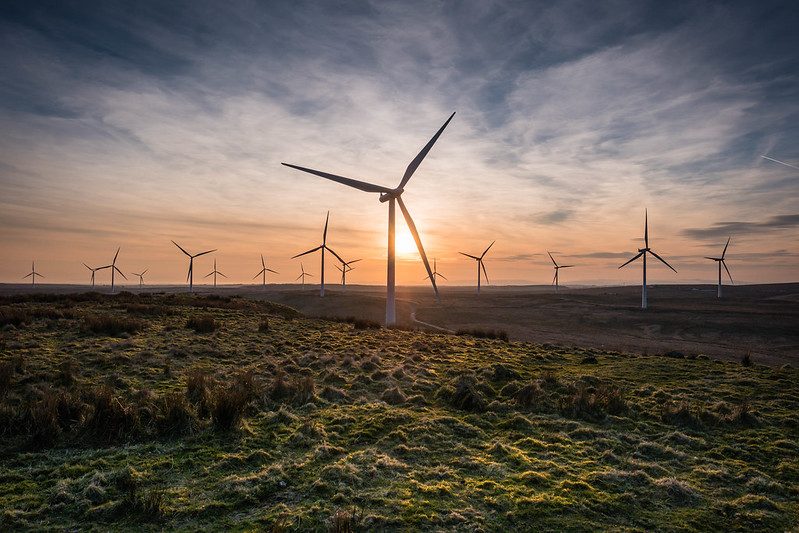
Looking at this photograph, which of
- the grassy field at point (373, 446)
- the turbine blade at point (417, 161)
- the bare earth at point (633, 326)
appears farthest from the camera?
the turbine blade at point (417, 161)

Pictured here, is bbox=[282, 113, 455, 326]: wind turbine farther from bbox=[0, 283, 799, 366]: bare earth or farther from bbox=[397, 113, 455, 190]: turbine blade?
bbox=[0, 283, 799, 366]: bare earth

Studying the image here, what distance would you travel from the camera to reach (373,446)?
10.7 meters

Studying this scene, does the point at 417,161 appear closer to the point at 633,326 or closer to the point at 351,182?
the point at 351,182

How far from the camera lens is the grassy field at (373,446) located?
7.66 meters

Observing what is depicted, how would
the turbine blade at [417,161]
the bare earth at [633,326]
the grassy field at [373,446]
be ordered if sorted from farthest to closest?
the turbine blade at [417,161] → the bare earth at [633,326] → the grassy field at [373,446]

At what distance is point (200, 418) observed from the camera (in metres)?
11.6

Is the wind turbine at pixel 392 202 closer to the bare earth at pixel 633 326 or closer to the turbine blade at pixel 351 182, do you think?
the turbine blade at pixel 351 182

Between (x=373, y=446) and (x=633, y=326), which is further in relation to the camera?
(x=633, y=326)

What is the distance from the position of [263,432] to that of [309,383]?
3657 mm

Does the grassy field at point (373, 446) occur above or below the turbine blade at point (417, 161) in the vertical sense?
below

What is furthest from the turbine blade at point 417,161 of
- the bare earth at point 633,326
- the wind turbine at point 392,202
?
the bare earth at point 633,326

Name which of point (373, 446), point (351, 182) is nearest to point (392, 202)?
point (351, 182)

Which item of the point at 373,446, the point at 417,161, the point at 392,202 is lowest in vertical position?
the point at 373,446

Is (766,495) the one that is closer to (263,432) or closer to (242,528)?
(242,528)
